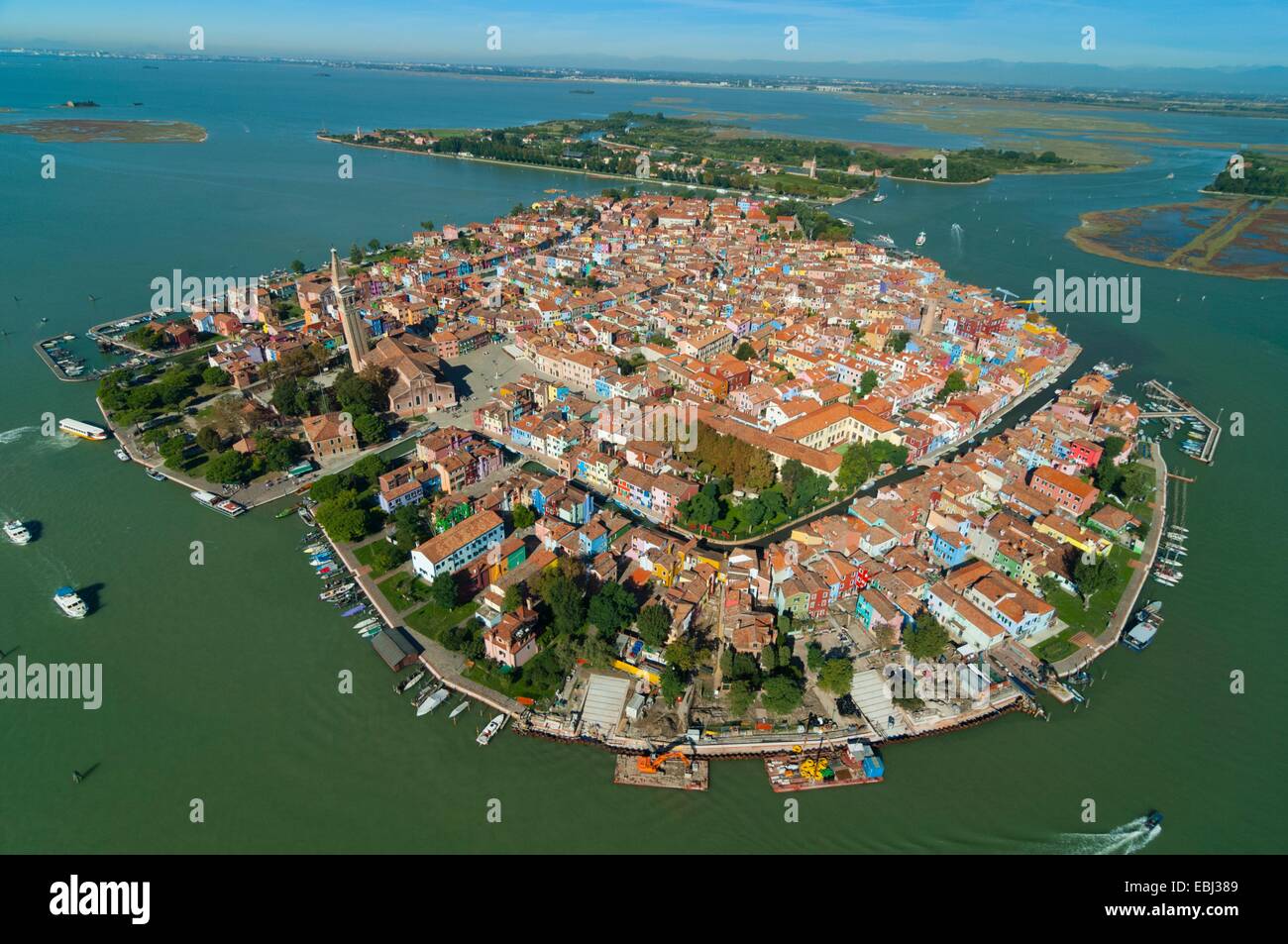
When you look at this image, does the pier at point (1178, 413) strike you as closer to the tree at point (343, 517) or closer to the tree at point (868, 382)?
the tree at point (868, 382)

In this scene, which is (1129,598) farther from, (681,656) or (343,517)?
(343,517)

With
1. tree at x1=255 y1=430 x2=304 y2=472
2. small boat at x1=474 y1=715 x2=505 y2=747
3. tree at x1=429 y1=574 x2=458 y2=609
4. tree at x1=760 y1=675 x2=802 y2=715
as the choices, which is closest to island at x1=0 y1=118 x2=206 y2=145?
tree at x1=255 y1=430 x2=304 y2=472

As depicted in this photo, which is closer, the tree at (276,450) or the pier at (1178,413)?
the tree at (276,450)

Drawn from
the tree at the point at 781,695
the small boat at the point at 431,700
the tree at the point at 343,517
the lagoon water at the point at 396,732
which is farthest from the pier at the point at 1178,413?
the tree at the point at 343,517

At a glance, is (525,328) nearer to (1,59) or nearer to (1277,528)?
(1277,528)

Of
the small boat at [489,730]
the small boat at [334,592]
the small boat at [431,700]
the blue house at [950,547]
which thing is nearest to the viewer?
the small boat at [489,730]

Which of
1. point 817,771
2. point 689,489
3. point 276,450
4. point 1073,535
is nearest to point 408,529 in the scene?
point 276,450

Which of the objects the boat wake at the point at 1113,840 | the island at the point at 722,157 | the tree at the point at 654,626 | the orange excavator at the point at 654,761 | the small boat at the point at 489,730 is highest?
the island at the point at 722,157
